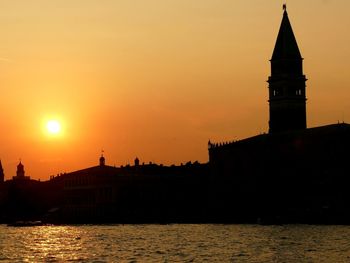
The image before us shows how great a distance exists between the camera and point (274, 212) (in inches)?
5797

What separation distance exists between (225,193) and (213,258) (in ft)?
292

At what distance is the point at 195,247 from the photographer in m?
89.8

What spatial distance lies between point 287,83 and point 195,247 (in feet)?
241

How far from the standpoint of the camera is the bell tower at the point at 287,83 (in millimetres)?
159875

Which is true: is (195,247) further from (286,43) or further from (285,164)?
(286,43)

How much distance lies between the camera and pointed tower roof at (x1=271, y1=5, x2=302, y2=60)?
15938 centimetres

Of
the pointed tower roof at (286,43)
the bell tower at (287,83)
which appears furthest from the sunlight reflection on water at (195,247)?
the pointed tower roof at (286,43)

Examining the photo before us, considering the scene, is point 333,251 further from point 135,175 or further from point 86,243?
point 135,175

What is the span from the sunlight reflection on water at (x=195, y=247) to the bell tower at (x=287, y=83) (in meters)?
46.0

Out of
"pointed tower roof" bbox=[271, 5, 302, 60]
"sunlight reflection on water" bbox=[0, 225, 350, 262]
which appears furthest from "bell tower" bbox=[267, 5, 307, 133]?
"sunlight reflection on water" bbox=[0, 225, 350, 262]

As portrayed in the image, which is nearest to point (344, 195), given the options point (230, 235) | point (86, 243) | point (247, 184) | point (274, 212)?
point (274, 212)

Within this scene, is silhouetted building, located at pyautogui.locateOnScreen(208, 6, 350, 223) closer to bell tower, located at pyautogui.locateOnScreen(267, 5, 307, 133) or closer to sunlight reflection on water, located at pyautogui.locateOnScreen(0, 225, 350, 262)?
bell tower, located at pyautogui.locateOnScreen(267, 5, 307, 133)

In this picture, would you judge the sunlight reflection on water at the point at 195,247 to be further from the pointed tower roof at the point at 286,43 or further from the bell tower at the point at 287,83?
the pointed tower roof at the point at 286,43

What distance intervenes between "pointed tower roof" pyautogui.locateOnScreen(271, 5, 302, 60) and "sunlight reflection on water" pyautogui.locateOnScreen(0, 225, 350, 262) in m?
48.1
